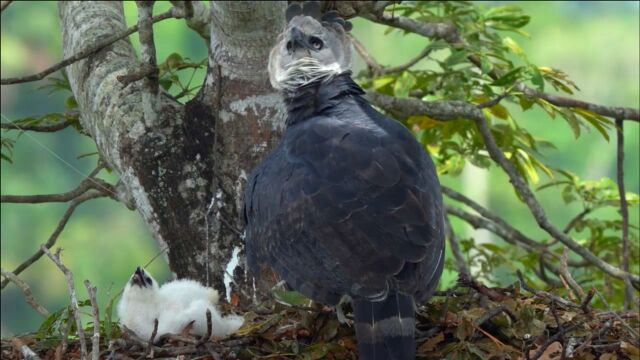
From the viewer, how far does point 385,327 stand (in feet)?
9.93

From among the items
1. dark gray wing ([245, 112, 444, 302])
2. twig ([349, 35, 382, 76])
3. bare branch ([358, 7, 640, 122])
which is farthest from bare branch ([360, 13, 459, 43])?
dark gray wing ([245, 112, 444, 302])

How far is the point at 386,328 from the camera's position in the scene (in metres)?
3.03

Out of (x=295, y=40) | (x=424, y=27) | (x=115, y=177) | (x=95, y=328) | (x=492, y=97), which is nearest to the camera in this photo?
(x=95, y=328)

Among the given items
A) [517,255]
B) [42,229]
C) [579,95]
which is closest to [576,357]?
[517,255]

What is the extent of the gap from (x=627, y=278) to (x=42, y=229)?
5474 mm

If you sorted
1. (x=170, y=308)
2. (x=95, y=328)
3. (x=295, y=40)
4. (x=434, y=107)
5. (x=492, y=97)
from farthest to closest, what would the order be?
1. (x=492, y=97)
2. (x=434, y=107)
3. (x=295, y=40)
4. (x=170, y=308)
5. (x=95, y=328)

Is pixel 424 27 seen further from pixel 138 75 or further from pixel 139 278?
pixel 139 278

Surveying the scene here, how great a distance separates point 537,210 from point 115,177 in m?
4.51

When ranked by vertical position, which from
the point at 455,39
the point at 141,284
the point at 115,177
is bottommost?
the point at 115,177

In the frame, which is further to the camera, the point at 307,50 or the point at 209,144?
the point at 209,144

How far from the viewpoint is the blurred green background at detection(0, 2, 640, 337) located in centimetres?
829

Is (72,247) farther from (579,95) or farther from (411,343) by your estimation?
(411,343)

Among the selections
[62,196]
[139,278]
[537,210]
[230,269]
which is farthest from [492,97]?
[62,196]

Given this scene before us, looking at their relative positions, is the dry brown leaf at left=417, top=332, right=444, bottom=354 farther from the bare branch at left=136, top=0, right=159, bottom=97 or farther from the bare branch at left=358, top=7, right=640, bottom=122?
the bare branch at left=358, top=7, right=640, bottom=122
